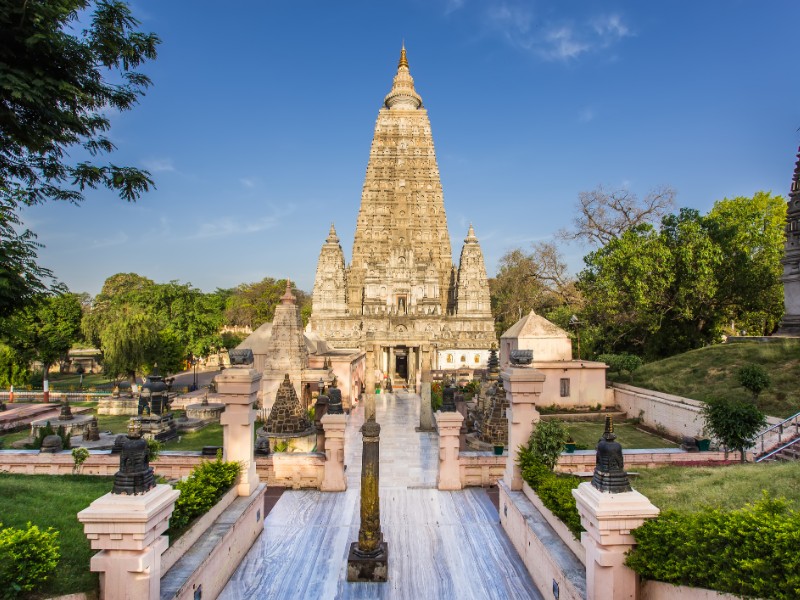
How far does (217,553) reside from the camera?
6.93m

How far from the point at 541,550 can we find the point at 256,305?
2590 inches

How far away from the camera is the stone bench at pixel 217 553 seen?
5875 mm

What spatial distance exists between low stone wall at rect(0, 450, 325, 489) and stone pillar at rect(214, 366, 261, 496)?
9.90 ft

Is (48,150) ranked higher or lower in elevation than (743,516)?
higher

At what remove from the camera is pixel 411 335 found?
36.1 meters

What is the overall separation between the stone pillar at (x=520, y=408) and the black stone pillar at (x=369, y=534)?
281 cm

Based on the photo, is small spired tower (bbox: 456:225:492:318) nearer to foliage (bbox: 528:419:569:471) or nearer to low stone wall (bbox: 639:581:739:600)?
foliage (bbox: 528:419:569:471)

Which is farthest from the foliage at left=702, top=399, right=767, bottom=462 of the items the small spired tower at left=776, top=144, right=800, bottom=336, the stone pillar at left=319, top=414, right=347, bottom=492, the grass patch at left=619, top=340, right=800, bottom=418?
the small spired tower at left=776, top=144, right=800, bottom=336

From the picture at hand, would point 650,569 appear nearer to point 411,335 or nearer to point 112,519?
point 112,519

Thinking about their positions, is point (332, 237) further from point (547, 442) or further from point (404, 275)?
point (547, 442)

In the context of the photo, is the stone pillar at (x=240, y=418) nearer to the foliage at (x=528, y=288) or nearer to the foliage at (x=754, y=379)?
the foliage at (x=754, y=379)

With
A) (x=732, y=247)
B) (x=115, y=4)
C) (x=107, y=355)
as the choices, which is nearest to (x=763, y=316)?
(x=732, y=247)

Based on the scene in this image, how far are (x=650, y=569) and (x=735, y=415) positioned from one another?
833 cm

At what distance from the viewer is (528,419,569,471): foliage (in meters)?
8.84
